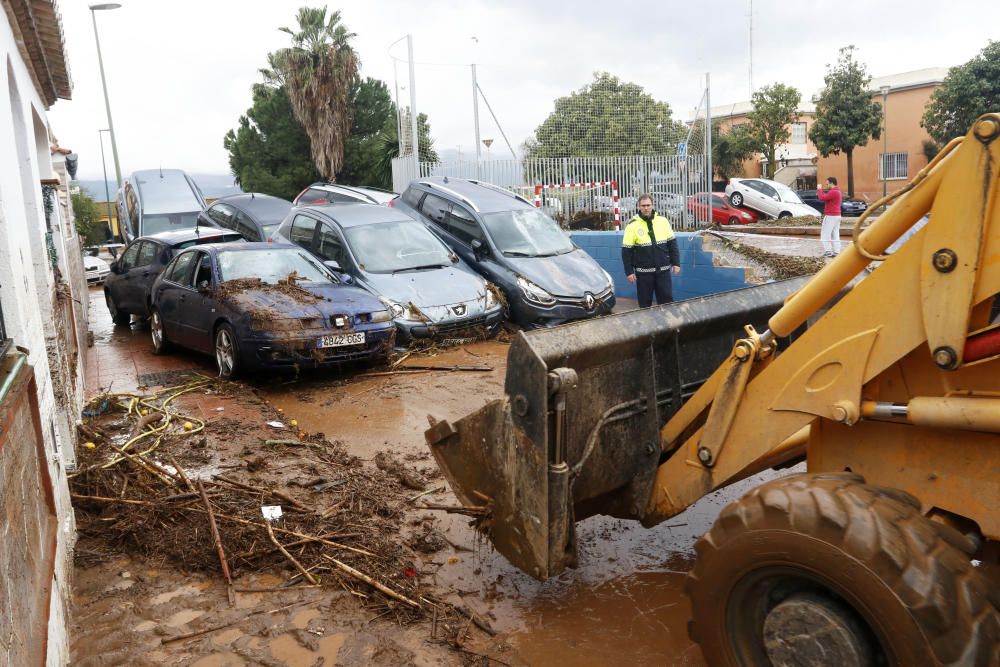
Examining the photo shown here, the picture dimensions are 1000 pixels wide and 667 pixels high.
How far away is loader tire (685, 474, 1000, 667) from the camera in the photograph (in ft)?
8.59

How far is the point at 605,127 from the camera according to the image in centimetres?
2233

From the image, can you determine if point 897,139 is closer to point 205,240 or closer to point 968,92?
point 968,92

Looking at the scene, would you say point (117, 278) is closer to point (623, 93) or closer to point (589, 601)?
point (589, 601)

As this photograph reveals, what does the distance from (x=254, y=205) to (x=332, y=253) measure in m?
5.74

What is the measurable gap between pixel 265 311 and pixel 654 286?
511cm

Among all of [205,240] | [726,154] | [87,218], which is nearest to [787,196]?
[726,154]

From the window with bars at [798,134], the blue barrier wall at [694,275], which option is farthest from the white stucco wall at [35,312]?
the window with bars at [798,134]

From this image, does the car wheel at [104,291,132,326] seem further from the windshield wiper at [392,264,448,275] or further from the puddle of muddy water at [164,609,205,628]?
the puddle of muddy water at [164,609,205,628]

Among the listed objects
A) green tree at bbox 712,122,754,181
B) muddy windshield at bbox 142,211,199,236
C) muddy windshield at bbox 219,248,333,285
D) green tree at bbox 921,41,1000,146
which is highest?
green tree at bbox 921,41,1000,146

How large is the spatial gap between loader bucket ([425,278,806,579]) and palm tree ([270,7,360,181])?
1219 inches

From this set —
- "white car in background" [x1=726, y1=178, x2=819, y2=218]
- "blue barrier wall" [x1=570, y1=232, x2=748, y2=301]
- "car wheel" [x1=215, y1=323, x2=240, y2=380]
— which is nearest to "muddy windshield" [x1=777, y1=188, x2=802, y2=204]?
"white car in background" [x1=726, y1=178, x2=819, y2=218]

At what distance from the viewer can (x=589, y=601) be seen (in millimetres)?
4438

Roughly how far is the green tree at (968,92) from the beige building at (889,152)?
1976 mm

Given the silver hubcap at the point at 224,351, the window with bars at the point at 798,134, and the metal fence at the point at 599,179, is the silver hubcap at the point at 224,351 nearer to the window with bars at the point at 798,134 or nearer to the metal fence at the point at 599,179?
the metal fence at the point at 599,179
